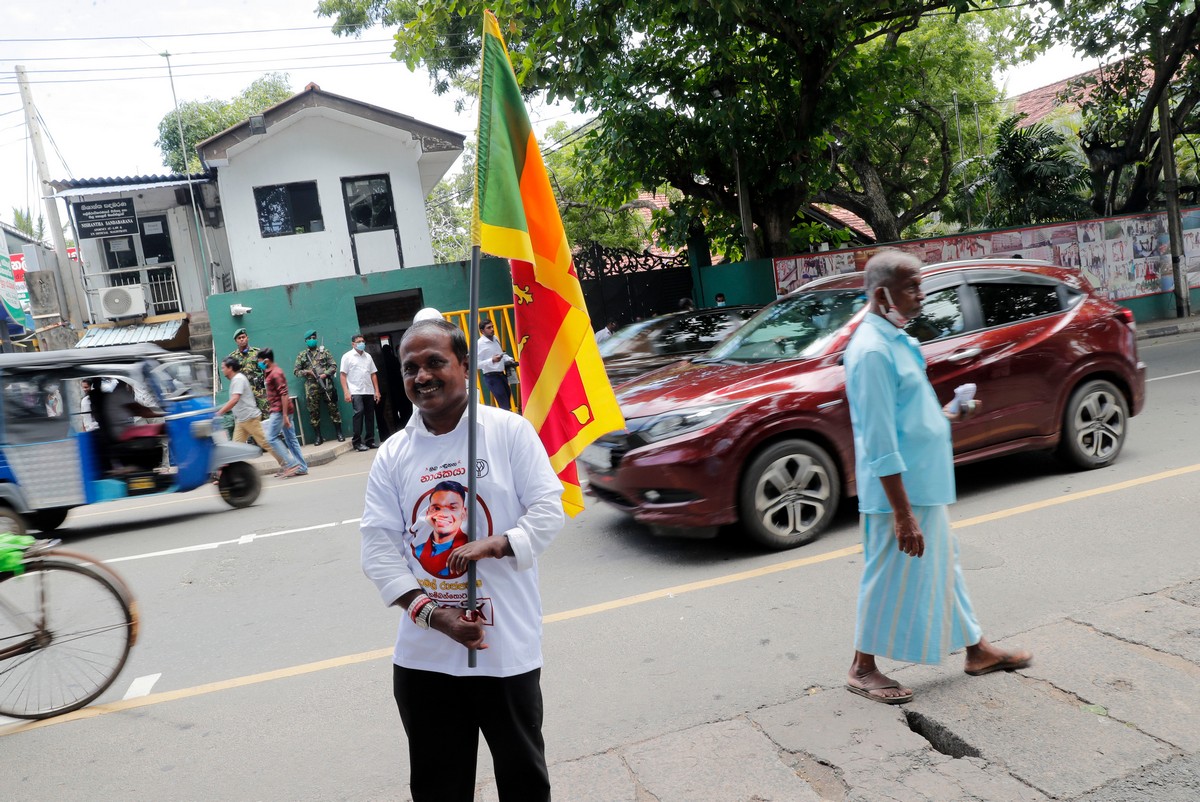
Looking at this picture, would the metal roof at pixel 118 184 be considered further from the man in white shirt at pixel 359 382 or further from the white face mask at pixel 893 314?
the white face mask at pixel 893 314

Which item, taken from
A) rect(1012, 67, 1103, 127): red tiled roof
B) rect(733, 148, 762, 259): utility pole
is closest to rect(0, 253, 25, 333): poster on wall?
rect(733, 148, 762, 259): utility pole

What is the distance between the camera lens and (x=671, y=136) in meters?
15.2

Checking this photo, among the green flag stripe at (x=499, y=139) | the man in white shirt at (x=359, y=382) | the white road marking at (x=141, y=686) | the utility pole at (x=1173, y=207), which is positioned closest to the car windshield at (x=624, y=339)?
the man in white shirt at (x=359, y=382)

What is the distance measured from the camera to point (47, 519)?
8.65 metres

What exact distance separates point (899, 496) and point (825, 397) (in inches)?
93.3

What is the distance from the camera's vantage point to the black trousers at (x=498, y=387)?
13391 millimetres

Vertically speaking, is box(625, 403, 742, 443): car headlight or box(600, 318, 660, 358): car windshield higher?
box(600, 318, 660, 358): car windshield

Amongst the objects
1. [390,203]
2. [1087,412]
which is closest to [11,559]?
[1087,412]

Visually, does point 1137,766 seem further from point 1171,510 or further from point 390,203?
point 390,203

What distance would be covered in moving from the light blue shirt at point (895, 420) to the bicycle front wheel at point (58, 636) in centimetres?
339

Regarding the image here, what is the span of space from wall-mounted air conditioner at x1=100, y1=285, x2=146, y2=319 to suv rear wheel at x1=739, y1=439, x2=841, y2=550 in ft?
58.2

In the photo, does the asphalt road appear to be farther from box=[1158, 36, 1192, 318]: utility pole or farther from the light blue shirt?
box=[1158, 36, 1192, 318]: utility pole

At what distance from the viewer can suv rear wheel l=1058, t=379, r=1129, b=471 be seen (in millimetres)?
6562

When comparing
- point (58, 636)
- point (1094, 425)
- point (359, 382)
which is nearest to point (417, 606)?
point (58, 636)
